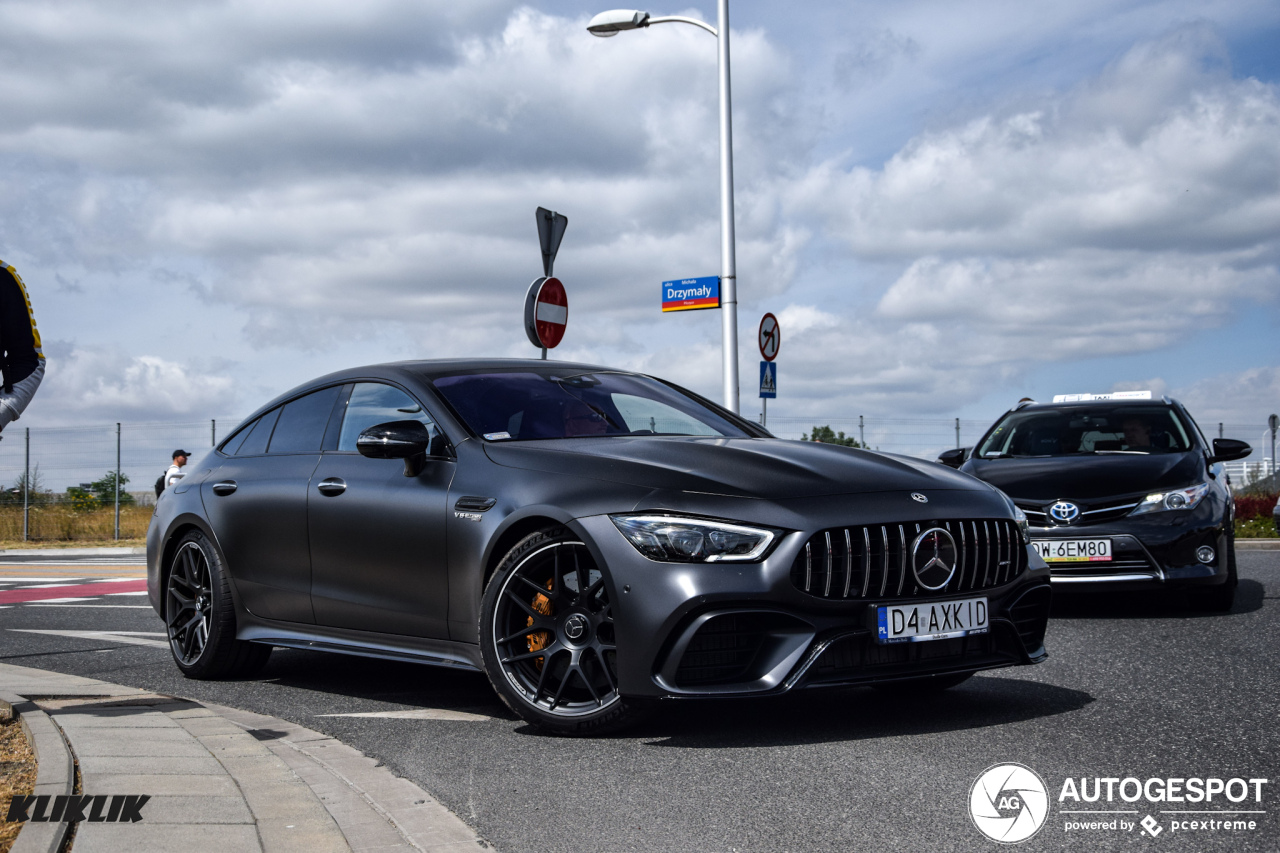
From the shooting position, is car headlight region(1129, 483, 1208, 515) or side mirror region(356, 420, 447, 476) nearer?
side mirror region(356, 420, 447, 476)

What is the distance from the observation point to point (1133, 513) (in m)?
8.88

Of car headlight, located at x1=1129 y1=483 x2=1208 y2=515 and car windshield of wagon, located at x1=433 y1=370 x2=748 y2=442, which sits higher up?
car windshield of wagon, located at x1=433 y1=370 x2=748 y2=442

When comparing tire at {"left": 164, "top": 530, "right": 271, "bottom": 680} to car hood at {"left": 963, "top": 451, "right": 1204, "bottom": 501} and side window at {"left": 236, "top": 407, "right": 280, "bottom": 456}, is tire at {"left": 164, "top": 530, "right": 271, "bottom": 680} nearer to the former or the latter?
side window at {"left": 236, "top": 407, "right": 280, "bottom": 456}

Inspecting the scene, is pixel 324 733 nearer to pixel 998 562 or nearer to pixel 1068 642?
pixel 998 562

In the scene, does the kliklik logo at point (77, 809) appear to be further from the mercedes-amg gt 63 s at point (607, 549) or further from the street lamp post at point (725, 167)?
the street lamp post at point (725, 167)

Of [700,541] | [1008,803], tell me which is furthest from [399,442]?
[1008,803]

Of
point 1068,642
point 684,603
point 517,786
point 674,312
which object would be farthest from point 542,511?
point 674,312

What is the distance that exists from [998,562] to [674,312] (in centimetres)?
1153

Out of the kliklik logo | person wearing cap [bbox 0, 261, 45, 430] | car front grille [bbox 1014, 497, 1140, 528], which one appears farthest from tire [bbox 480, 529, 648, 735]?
car front grille [bbox 1014, 497, 1140, 528]

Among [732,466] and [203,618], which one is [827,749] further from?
[203,618]

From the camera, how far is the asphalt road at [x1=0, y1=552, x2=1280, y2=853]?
3.71 m

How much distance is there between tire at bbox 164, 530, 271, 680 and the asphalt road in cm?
12

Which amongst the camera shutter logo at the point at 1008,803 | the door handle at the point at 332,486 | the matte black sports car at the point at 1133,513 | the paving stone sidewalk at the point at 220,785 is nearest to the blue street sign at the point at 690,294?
the matte black sports car at the point at 1133,513

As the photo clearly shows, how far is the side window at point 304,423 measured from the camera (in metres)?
6.52
